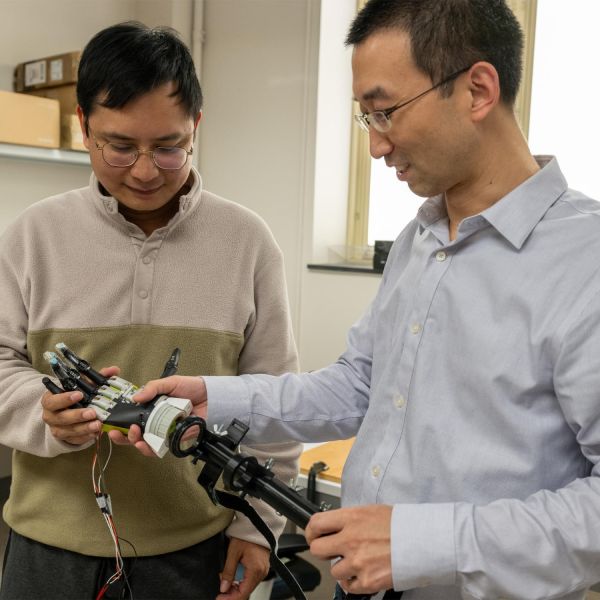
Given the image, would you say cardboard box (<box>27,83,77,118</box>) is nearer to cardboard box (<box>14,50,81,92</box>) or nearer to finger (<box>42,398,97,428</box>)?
cardboard box (<box>14,50,81,92</box>)

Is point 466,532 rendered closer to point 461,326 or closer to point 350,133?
point 461,326

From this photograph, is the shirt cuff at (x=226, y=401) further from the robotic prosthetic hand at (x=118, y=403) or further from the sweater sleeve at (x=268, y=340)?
the sweater sleeve at (x=268, y=340)

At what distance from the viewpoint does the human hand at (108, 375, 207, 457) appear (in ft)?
3.32

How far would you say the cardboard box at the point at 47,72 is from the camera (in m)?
3.40

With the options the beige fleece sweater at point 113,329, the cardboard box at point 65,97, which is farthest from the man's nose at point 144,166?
the cardboard box at point 65,97

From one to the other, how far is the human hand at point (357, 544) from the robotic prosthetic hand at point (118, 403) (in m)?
0.25

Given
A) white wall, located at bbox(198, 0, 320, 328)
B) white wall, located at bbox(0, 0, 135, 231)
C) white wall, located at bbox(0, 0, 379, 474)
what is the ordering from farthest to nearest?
white wall, located at bbox(198, 0, 320, 328) < white wall, located at bbox(0, 0, 379, 474) < white wall, located at bbox(0, 0, 135, 231)

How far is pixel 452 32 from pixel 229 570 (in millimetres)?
991

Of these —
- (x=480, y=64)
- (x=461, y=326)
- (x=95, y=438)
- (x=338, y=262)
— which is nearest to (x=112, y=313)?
(x=95, y=438)

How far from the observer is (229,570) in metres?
1.31

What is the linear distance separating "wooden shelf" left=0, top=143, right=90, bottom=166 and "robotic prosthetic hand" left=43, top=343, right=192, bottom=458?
2461mm

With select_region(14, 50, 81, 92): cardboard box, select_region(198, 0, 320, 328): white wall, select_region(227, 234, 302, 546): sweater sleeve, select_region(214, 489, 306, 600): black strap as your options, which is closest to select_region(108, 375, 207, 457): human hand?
select_region(214, 489, 306, 600): black strap

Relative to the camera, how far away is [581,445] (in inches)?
33.2

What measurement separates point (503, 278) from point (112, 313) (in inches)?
27.3
